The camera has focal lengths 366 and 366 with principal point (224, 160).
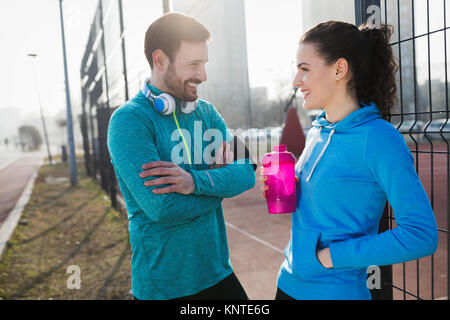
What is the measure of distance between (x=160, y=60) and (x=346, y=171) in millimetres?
956

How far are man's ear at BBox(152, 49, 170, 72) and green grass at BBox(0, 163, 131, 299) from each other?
3002 millimetres

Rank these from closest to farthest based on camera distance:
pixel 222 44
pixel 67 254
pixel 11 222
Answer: pixel 222 44 < pixel 67 254 < pixel 11 222

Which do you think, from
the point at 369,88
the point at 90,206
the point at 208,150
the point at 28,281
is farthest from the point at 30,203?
the point at 369,88

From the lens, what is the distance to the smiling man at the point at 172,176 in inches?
59.5

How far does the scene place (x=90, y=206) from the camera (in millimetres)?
9648

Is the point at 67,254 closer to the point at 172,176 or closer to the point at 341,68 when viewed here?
the point at 172,176

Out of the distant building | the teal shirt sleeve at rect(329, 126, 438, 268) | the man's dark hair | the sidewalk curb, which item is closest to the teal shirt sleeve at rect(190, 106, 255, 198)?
the man's dark hair

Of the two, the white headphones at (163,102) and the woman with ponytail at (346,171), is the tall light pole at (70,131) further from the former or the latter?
the woman with ponytail at (346,171)

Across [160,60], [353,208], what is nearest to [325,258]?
[353,208]

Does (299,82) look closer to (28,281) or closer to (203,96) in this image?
(203,96)

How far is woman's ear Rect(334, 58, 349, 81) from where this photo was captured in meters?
1.39

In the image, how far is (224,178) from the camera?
65.2 inches

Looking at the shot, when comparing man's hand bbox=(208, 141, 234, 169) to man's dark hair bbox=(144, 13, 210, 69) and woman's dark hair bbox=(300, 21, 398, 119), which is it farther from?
woman's dark hair bbox=(300, 21, 398, 119)

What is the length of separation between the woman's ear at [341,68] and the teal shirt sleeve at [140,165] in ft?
2.50
